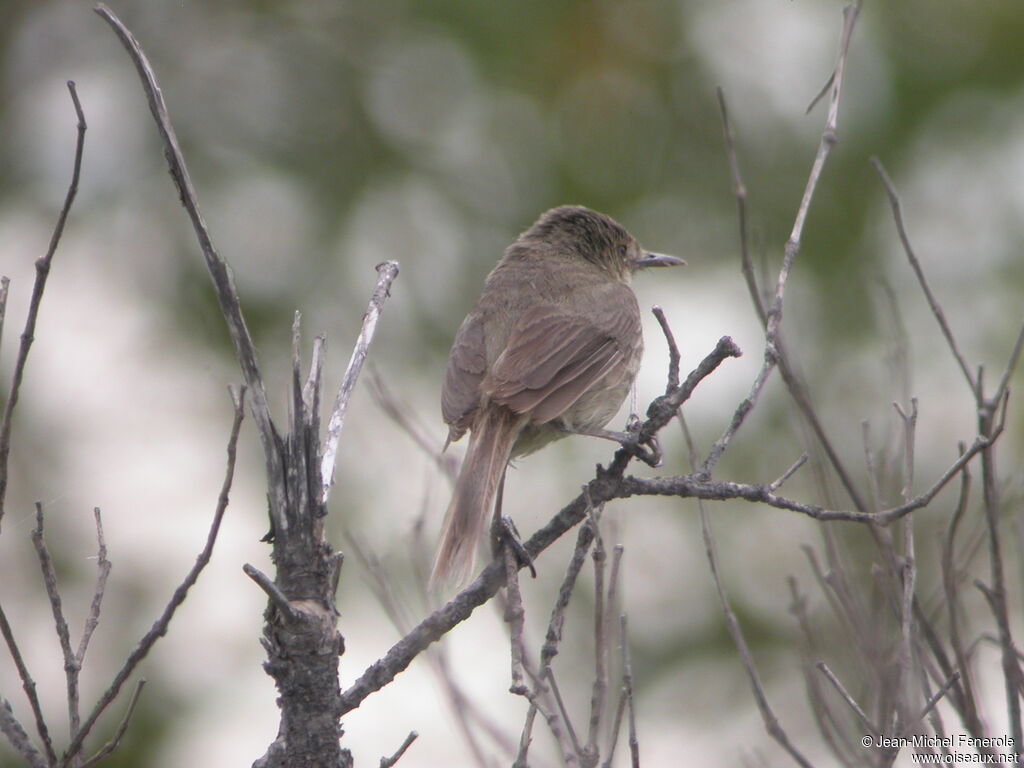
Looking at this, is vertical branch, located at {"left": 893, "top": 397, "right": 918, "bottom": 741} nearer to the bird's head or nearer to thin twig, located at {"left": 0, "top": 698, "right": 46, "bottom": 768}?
thin twig, located at {"left": 0, "top": 698, "right": 46, "bottom": 768}

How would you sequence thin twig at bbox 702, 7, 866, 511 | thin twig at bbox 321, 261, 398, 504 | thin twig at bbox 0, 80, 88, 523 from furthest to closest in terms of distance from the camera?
1. thin twig at bbox 702, 7, 866, 511
2. thin twig at bbox 321, 261, 398, 504
3. thin twig at bbox 0, 80, 88, 523

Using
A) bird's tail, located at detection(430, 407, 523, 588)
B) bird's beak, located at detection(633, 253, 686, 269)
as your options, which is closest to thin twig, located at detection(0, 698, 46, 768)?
bird's tail, located at detection(430, 407, 523, 588)

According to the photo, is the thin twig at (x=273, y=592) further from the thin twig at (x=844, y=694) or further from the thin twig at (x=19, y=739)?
the thin twig at (x=844, y=694)

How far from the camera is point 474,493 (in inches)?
181

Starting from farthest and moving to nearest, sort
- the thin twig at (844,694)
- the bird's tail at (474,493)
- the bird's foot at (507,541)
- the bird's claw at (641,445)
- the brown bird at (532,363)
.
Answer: the brown bird at (532,363) → the bird's tail at (474,493) → the bird's foot at (507,541) → the bird's claw at (641,445) → the thin twig at (844,694)

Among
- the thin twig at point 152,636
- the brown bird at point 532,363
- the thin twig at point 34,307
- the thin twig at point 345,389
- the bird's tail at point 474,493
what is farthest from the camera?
the brown bird at point 532,363

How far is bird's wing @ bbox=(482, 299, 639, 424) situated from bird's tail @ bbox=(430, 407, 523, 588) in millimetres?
95

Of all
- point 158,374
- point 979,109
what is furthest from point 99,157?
point 979,109

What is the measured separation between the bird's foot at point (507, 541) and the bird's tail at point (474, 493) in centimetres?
5

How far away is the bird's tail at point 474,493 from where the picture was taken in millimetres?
4391

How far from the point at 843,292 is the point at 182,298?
6.36 m

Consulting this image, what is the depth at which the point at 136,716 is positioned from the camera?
410 inches

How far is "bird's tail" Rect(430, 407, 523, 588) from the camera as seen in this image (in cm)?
439

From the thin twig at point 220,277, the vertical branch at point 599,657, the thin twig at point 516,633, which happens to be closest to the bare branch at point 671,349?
the vertical branch at point 599,657
